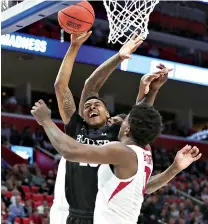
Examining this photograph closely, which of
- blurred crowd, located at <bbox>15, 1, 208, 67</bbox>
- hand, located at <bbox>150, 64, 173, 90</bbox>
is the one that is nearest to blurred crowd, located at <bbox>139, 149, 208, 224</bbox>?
blurred crowd, located at <bbox>15, 1, 208, 67</bbox>

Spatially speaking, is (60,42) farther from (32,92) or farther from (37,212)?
(37,212)

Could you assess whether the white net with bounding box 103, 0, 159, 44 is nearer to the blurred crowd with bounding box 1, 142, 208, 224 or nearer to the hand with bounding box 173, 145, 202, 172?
the hand with bounding box 173, 145, 202, 172

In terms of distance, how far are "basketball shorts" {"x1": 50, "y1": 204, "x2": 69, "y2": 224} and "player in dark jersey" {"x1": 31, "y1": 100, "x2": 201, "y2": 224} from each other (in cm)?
70

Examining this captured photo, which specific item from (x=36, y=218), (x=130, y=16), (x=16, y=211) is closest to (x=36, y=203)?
(x=36, y=218)

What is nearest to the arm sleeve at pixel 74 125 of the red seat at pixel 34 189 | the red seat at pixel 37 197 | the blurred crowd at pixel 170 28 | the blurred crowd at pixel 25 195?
the blurred crowd at pixel 25 195

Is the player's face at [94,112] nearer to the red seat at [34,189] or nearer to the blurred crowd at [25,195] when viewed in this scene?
the blurred crowd at [25,195]

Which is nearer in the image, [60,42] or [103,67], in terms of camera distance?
[103,67]

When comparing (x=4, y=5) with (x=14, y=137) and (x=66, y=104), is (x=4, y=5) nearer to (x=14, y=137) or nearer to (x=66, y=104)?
(x=66, y=104)

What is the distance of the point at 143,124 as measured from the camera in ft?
9.68

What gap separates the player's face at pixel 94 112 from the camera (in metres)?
3.54

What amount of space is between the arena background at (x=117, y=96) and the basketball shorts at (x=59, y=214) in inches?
204

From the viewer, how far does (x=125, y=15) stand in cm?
462

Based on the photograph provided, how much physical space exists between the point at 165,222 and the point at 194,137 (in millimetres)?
6575

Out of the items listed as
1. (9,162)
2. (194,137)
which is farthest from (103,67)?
(194,137)
